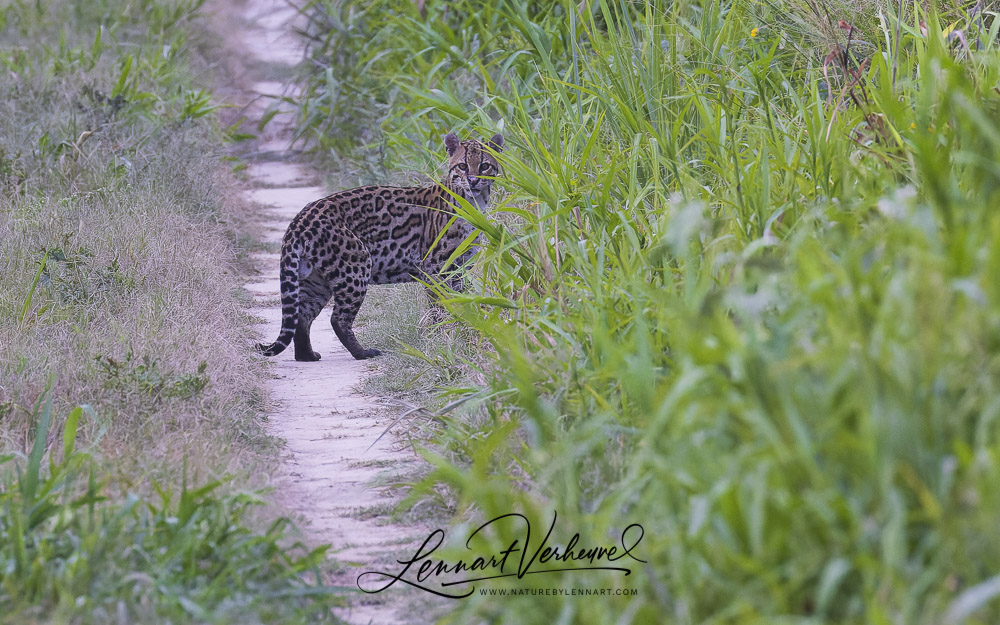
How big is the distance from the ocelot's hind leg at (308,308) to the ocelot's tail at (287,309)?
72mm

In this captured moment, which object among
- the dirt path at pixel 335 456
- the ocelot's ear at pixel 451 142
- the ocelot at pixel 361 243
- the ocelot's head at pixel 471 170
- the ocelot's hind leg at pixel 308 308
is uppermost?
the ocelot's ear at pixel 451 142

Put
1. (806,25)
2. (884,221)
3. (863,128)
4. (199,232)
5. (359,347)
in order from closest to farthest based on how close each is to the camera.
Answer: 1. (884,221)
2. (863,128)
3. (806,25)
4. (359,347)
5. (199,232)

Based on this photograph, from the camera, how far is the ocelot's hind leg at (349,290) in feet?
20.9

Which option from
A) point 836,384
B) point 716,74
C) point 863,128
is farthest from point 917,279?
point 716,74

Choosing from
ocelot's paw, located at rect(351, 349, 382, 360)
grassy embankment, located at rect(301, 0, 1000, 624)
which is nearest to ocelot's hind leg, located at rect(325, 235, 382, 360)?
ocelot's paw, located at rect(351, 349, 382, 360)

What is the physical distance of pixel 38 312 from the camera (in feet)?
18.7

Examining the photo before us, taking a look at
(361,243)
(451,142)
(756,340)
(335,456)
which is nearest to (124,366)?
(335,456)

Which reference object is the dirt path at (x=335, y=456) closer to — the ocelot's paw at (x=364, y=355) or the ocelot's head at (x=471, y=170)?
the ocelot's paw at (x=364, y=355)

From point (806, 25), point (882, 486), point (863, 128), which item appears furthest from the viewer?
point (806, 25)

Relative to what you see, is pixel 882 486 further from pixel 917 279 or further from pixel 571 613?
pixel 571 613

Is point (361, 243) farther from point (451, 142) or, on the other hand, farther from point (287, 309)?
point (451, 142)

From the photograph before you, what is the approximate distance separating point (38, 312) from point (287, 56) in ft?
34.2

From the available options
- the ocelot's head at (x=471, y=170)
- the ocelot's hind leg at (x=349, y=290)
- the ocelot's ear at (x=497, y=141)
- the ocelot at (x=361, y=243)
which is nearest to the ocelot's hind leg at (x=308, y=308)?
the ocelot at (x=361, y=243)

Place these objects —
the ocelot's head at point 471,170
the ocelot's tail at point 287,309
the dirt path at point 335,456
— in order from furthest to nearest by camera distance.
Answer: the ocelot's head at point 471,170
the ocelot's tail at point 287,309
the dirt path at point 335,456
